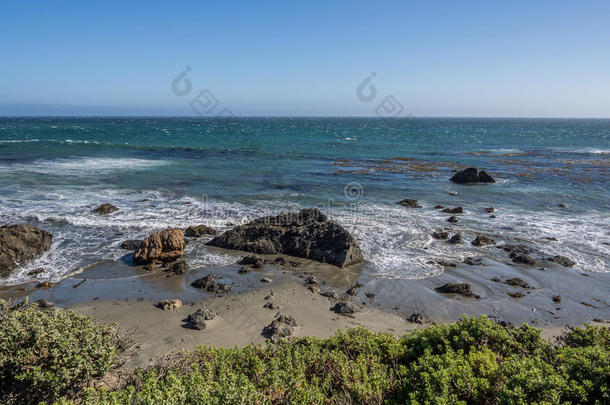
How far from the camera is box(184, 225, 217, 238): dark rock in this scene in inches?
683

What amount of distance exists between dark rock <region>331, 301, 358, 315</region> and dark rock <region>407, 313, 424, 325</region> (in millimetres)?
1529

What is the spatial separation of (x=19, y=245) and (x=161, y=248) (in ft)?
16.8

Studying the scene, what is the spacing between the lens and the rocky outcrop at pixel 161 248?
1417 cm

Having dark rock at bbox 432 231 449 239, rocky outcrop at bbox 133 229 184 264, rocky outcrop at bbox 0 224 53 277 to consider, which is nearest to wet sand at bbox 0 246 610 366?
rocky outcrop at bbox 133 229 184 264

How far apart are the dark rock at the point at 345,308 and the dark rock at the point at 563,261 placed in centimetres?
936

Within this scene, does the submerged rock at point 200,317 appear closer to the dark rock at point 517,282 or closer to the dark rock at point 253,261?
the dark rock at point 253,261

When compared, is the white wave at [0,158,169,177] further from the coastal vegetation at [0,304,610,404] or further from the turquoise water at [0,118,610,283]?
the coastal vegetation at [0,304,610,404]

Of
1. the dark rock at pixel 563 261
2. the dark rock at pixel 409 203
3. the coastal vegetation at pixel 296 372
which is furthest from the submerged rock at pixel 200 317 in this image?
the dark rock at pixel 409 203

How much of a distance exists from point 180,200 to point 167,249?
32.4ft

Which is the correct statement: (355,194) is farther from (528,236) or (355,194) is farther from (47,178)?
(47,178)

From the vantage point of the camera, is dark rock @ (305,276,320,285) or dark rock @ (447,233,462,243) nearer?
dark rock @ (305,276,320,285)

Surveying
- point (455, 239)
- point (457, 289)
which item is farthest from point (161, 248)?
point (455, 239)

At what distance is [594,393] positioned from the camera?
5.13 metres

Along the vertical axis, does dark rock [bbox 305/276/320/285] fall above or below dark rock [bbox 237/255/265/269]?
below
